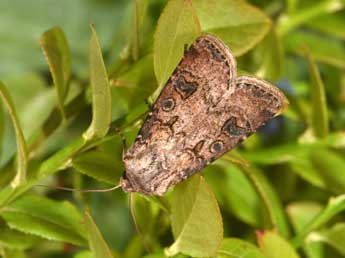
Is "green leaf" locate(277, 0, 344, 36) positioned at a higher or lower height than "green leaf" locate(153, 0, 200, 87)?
lower

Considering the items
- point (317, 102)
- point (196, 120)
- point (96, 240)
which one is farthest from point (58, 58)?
point (317, 102)

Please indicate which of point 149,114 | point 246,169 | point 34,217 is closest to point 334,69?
point 246,169

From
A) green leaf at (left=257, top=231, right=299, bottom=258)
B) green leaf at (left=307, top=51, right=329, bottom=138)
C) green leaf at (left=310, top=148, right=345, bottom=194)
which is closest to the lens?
green leaf at (left=257, top=231, right=299, bottom=258)

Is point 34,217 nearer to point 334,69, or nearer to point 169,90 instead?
point 169,90

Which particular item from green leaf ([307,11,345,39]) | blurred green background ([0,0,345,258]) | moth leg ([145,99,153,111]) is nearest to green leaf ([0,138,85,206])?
blurred green background ([0,0,345,258])

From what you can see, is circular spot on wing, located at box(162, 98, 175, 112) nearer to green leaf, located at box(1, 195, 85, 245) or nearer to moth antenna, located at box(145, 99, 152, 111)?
moth antenna, located at box(145, 99, 152, 111)

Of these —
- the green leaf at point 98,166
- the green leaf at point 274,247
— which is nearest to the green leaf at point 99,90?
the green leaf at point 98,166
